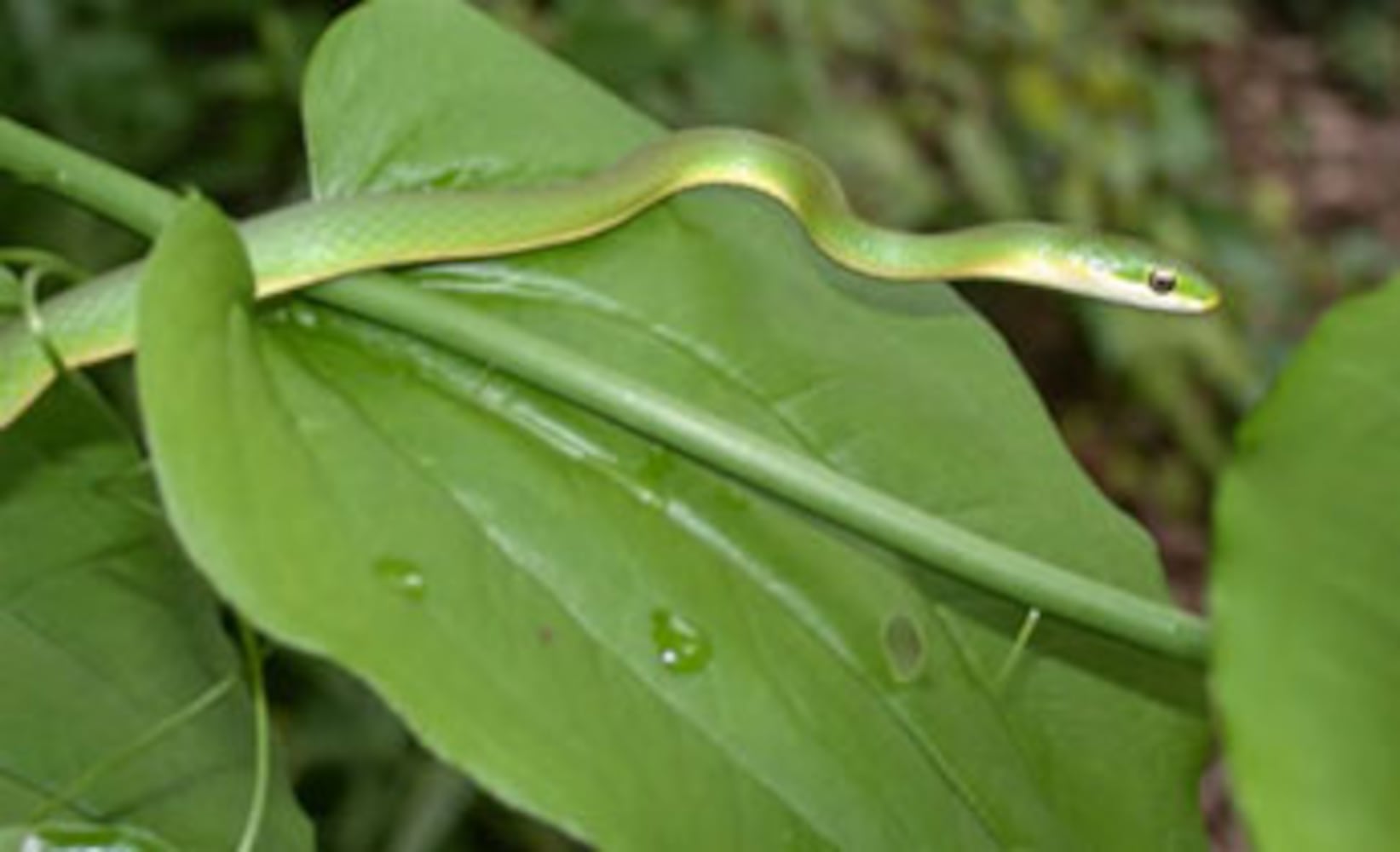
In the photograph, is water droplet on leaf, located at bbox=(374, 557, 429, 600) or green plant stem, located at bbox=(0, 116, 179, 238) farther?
green plant stem, located at bbox=(0, 116, 179, 238)

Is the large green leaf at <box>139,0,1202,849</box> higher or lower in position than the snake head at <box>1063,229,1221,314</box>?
higher

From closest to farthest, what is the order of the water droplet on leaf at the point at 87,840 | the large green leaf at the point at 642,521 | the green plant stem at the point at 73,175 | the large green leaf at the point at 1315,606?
the large green leaf at the point at 1315,606 → the large green leaf at the point at 642,521 → the water droplet on leaf at the point at 87,840 → the green plant stem at the point at 73,175

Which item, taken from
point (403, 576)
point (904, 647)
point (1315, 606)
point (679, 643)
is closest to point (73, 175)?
point (403, 576)

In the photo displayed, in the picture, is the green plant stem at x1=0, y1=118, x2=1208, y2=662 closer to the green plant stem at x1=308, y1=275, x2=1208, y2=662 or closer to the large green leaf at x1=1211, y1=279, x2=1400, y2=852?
the green plant stem at x1=308, y1=275, x2=1208, y2=662

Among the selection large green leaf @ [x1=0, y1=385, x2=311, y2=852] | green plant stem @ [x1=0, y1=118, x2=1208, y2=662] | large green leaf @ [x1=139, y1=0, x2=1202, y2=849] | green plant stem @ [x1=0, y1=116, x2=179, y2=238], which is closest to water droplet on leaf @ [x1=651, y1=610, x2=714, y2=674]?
large green leaf @ [x1=139, y1=0, x2=1202, y2=849]

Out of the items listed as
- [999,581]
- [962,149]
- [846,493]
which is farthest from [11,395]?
[962,149]

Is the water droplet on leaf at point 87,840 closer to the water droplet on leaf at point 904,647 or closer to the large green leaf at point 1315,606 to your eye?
the water droplet on leaf at point 904,647

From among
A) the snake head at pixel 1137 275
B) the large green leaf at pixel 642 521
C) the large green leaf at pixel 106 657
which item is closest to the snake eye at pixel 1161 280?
the snake head at pixel 1137 275
